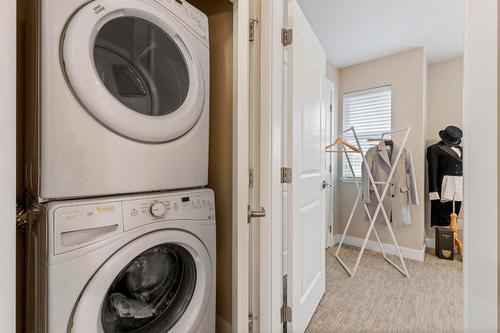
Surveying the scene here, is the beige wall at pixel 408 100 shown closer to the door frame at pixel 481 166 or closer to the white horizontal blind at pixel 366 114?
the white horizontal blind at pixel 366 114

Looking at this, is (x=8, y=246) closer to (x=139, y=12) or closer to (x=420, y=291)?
(x=139, y=12)

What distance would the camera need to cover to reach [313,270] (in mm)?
1864

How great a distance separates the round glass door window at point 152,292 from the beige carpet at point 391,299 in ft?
3.84

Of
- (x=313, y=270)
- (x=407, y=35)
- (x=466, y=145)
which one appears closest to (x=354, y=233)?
(x=313, y=270)

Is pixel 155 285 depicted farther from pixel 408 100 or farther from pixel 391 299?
pixel 408 100

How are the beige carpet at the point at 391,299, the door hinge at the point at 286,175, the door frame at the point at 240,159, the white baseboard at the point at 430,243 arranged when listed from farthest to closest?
the white baseboard at the point at 430,243, the beige carpet at the point at 391,299, the door hinge at the point at 286,175, the door frame at the point at 240,159

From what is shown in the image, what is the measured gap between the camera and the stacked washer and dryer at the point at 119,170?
67 cm

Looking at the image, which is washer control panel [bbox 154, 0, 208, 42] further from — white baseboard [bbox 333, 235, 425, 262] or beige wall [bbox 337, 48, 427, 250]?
white baseboard [bbox 333, 235, 425, 262]

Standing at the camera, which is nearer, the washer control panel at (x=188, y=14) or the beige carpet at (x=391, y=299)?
the washer control panel at (x=188, y=14)

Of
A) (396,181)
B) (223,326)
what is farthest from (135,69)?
(396,181)

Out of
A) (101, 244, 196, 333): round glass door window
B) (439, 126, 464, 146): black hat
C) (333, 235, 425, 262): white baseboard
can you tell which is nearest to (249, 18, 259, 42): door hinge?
(101, 244, 196, 333): round glass door window

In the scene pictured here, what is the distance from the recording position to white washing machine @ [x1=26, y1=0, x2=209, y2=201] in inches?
26.5

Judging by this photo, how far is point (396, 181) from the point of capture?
115 inches

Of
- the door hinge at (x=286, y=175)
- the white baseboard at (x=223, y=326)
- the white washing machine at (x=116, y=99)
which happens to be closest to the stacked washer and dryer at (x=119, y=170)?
the white washing machine at (x=116, y=99)
